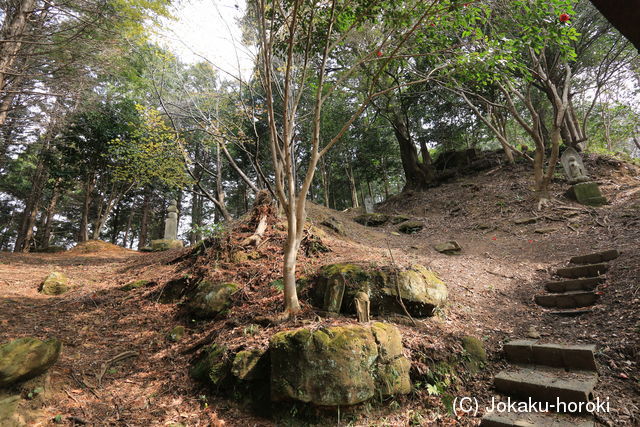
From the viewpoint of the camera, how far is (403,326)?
393 centimetres

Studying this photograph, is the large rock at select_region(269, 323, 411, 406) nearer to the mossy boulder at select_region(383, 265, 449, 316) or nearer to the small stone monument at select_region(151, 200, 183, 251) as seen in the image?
the mossy boulder at select_region(383, 265, 449, 316)

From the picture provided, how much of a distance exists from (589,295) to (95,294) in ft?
30.6

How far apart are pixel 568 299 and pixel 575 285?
56 centimetres

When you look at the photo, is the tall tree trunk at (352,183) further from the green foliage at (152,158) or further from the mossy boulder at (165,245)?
the mossy boulder at (165,245)

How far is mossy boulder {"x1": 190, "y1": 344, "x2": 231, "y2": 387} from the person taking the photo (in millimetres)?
3430

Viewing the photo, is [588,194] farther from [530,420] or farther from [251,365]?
[251,365]

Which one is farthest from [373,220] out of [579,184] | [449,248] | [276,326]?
[276,326]

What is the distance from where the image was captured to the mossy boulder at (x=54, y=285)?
6.45m

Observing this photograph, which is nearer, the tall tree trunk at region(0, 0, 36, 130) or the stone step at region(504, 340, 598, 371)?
the stone step at region(504, 340, 598, 371)

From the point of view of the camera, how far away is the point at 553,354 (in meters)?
3.24

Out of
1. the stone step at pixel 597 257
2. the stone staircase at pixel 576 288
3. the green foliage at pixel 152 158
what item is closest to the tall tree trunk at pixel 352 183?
the green foliage at pixel 152 158

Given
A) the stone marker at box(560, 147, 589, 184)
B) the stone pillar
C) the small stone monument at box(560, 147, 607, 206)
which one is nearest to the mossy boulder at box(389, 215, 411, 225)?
the small stone monument at box(560, 147, 607, 206)

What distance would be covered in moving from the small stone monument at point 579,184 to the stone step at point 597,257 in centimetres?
551

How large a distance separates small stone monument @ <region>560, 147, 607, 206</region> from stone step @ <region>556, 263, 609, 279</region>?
6240mm
